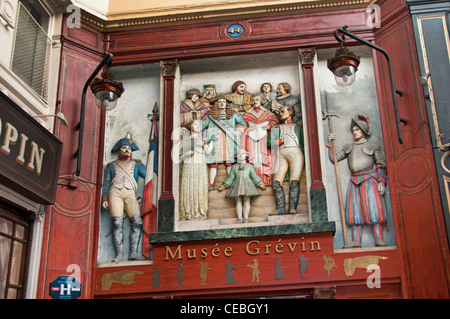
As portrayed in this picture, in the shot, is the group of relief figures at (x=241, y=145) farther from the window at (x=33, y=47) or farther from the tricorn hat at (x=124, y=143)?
the window at (x=33, y=47)

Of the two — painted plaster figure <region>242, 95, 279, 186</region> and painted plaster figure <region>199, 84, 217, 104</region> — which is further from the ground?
painted plaster figure <region>199, 84, 217, 104</region>

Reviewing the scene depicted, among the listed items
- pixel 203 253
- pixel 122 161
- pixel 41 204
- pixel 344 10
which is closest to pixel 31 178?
pixel 41 204

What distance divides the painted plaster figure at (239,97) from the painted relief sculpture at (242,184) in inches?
26.1

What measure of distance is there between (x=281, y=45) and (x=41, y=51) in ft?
10.2

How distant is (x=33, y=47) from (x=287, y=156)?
3458mm

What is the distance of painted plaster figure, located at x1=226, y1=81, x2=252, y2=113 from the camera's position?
26.5 feet

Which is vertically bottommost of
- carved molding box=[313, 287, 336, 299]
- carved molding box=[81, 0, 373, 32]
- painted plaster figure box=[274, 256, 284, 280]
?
carved molding box=[313, 287, 336, 299]

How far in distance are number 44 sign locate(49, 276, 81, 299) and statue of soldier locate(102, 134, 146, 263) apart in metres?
0.56

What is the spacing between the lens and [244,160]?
767cm

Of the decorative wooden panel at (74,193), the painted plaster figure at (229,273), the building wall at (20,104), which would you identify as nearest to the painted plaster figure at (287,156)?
the painted plaster figure at (229,273)

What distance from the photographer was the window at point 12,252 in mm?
6418

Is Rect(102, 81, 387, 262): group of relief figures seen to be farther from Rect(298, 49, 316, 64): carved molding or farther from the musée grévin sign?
the musée grévin sign

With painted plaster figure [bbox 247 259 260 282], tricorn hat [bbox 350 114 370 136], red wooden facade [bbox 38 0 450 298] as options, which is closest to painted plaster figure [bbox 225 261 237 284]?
red wooden facade [bbox 38 0 450 298]
